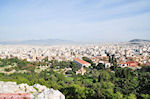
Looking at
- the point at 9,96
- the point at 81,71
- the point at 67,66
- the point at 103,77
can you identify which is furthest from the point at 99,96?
the point at 67,66

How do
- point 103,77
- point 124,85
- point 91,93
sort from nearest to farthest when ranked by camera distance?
point 91,93 → point 124,85 → point 103,77

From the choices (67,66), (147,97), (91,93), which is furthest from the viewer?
(67,66)

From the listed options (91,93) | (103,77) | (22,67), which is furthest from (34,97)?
(22,67)

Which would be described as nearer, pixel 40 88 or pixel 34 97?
pixel 34 97

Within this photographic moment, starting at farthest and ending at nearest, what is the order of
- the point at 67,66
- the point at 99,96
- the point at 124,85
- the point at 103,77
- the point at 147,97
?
the point at 67,66, the point at 103,77, the point at 124,85, the point at 99,96, the point at 147,97

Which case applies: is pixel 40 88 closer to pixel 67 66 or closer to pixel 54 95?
pixel 54 95

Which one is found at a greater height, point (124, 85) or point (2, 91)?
point (2, 91)

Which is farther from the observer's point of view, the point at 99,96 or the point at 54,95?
the point at 99,96

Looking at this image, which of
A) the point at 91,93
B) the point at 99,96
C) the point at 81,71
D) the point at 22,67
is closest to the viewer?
the point at 99,96

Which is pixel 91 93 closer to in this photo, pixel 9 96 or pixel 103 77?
pixel 9 96
